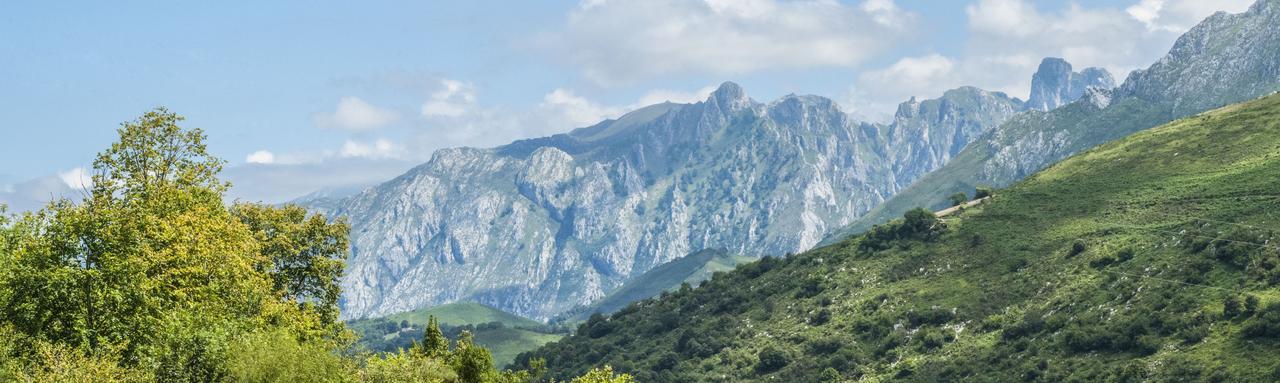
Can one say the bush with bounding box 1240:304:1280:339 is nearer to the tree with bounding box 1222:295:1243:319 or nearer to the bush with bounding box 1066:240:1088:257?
the tree with bounding box 1222:295:1243:319

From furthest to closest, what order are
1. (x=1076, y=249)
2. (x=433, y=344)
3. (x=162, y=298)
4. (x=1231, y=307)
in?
1. (x=1076, y=249)
2. (x=1231, y=307)
3. (x=433, y=344)
4. (x=162, y=298)

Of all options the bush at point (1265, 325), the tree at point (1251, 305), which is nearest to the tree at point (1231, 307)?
the tree at point (1251, 305)

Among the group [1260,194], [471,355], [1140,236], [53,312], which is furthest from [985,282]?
[53,312]

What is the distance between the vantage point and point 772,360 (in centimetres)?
19662

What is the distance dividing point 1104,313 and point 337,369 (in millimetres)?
132562

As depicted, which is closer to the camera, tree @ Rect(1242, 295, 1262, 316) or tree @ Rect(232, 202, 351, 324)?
tree @ Rect(232, 202, 351, 324)

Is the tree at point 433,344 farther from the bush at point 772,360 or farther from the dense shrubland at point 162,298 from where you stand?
the bush at point 772,360

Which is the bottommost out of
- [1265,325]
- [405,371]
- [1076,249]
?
[1265,325]

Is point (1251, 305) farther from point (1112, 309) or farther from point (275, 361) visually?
point (275, 361)

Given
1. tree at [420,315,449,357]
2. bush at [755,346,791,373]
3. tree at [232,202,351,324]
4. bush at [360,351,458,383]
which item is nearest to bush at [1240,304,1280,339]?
bush at [755,346,791,373]

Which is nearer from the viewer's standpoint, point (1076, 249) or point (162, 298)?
point (162, 298)

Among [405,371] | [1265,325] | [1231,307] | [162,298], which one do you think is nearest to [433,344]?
[405,371]

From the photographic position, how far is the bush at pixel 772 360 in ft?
640

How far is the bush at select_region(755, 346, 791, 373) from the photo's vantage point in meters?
195
